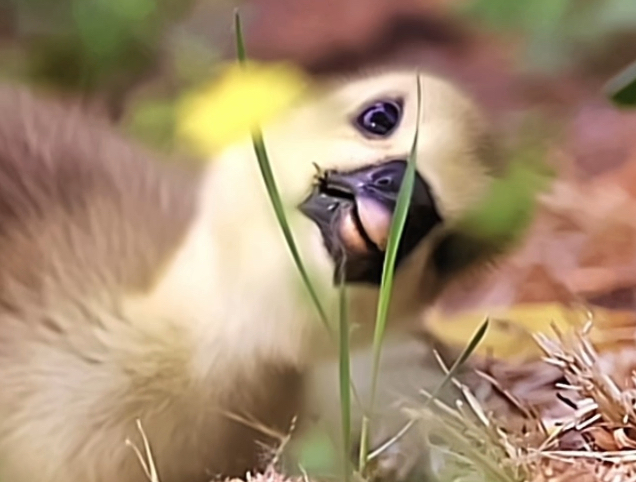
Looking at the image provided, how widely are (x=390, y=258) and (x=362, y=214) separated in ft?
0.10

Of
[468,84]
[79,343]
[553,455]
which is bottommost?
[553,455]

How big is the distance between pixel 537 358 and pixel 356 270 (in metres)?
0.14

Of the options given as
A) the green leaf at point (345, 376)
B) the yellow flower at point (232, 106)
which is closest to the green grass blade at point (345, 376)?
the green leaf at point (345, 376)

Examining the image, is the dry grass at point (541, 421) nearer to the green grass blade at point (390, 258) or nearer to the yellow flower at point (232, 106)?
the green grass blade at point (390, 258)

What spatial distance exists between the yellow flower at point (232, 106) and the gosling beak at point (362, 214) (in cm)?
→ 6

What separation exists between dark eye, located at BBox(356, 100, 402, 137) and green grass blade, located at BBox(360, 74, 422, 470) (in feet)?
0.05

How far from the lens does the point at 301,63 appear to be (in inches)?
29.4

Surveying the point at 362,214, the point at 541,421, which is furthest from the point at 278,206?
the point at 541,421

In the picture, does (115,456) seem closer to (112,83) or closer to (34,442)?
(34,442)

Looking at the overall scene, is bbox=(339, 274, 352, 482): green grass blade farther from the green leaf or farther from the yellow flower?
the yellow flower

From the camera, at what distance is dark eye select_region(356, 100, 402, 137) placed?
0.71 m

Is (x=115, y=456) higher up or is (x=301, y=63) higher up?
(x=301, y=63)

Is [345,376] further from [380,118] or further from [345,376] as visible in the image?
[380,118]

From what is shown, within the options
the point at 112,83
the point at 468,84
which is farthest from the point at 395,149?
the point at 112,83
